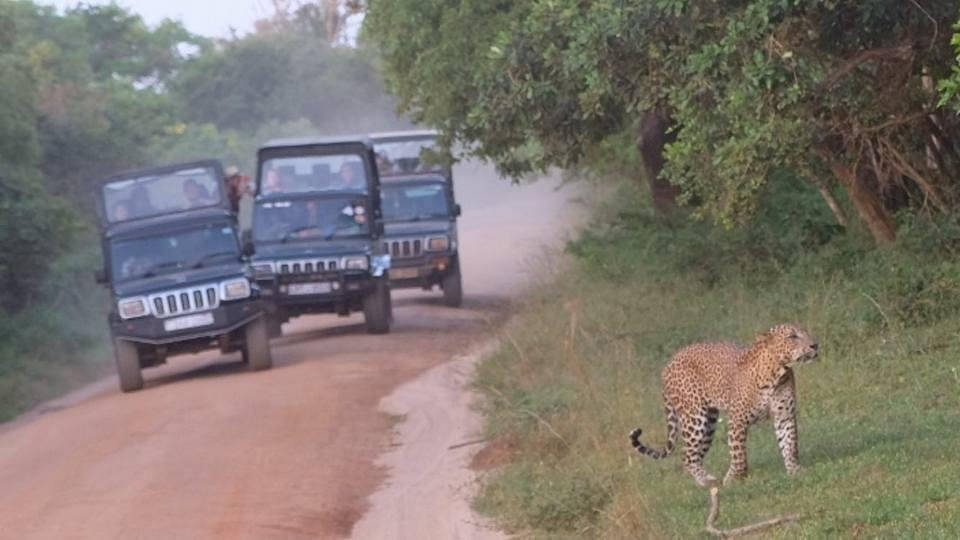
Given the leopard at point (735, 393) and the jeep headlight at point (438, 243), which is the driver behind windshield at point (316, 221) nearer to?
the jeep headlight at point (438, 243)

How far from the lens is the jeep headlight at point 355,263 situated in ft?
76.1

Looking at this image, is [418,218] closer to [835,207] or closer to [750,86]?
[835,207]

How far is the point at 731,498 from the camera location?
9.68 m

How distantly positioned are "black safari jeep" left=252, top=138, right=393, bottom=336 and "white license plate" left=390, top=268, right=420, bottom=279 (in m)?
3.45

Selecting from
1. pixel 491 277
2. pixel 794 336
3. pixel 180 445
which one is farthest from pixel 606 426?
pixel 491 277

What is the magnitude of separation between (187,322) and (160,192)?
2266 mm

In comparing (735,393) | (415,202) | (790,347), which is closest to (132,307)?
(415,202)

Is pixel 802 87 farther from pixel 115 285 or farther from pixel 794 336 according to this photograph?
pixel 115 285

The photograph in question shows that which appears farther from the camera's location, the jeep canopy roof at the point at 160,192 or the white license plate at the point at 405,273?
the white license plate at the point at 405,273

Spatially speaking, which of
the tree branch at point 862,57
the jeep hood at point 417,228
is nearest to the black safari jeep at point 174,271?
the jeep hood at point 417,228

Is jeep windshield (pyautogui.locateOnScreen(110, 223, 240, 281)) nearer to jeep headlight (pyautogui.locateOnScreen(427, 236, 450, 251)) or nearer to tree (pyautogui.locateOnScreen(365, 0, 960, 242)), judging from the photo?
tree (pyautogui.locateOnScreen(365, 0, 960, 242))

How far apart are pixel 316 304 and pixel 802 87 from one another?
1230 centimetres

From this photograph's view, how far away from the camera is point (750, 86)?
482 inches

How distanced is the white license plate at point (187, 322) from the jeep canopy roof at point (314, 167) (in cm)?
464
